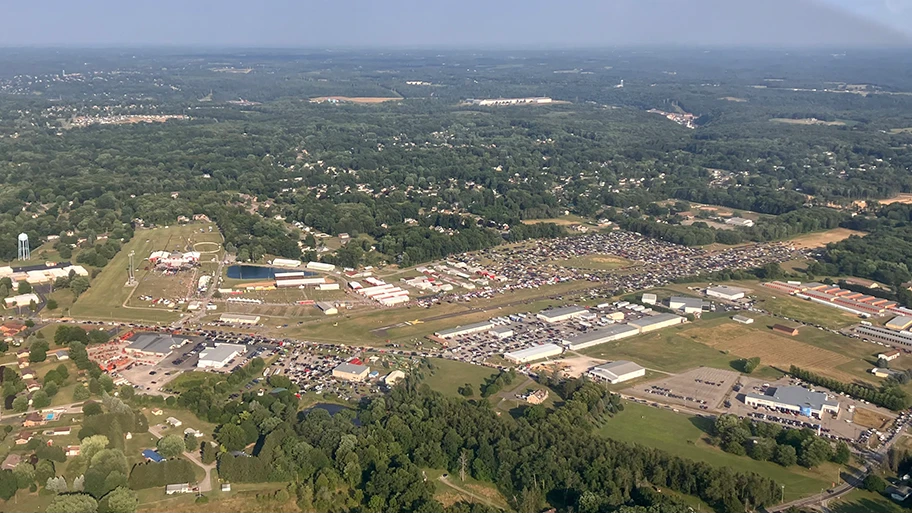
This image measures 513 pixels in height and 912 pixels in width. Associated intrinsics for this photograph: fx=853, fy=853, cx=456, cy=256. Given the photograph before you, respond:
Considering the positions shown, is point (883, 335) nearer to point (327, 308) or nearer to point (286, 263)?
point (327, 308)

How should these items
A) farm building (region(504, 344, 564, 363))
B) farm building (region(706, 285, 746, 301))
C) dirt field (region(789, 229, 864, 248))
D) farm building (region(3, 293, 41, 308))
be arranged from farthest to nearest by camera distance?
dirt field (region(789, 229, 864, 248))
farm building (region(706, 285, 746, 301))
farm building (region(3, 293, 41, 308))
farm building (region(504, 344, 564, 363))

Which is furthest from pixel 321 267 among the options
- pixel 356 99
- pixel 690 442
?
pixel 356 99

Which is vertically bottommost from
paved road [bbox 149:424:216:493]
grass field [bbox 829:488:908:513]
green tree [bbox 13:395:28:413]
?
paved road [bbox 149:424:216:493]

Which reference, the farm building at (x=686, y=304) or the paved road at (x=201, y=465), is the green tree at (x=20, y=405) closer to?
the paved road at (x=201, y=465)

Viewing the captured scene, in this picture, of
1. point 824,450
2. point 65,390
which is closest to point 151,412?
point 65,390

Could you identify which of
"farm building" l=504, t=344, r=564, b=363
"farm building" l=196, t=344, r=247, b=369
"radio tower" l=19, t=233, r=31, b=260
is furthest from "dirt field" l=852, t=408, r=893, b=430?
"radio tower" l=19, t=233, r=31, b=260

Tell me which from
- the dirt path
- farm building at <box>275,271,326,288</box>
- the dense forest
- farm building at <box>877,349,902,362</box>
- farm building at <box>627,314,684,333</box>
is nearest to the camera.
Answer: the dirt path

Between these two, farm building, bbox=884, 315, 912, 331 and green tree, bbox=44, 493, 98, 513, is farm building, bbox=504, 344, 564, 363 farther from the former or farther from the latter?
green tree, bbox=44, 493, 98, 513

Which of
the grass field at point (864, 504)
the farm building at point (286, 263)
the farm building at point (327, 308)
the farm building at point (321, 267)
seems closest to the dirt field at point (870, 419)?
the grass field at point (864, 504)
